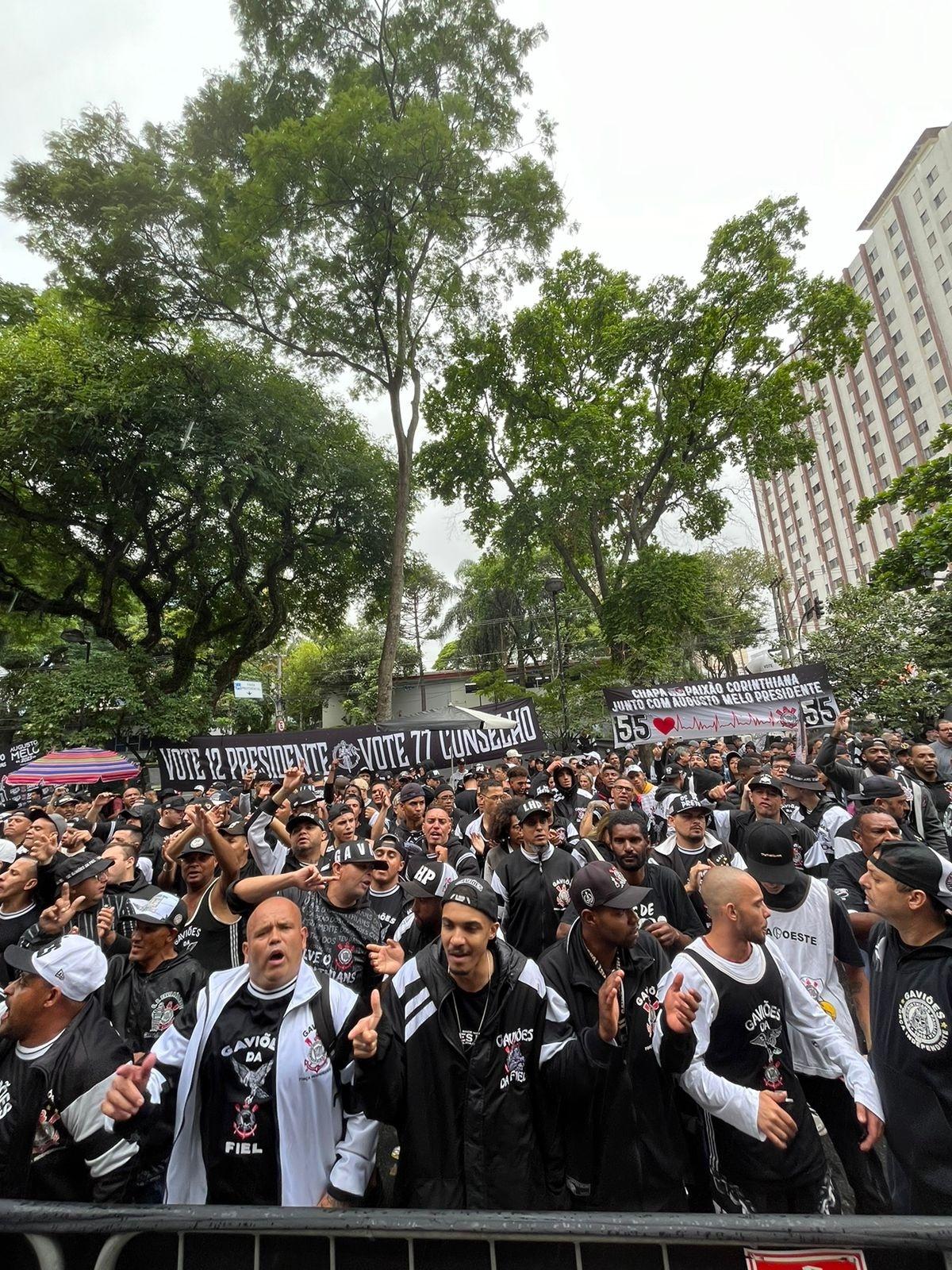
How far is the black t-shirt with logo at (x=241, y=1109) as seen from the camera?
2.18 m

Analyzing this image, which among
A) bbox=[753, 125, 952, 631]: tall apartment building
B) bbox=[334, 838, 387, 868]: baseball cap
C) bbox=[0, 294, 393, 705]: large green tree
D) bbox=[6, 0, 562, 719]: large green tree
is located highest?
bbox=[753, 125, 952, 631]: tall apartment building

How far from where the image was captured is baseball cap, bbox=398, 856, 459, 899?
3.62m

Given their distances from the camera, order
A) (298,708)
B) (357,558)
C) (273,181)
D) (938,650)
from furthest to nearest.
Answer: (298,708)
(357,558)
(273,181)
(938,650)

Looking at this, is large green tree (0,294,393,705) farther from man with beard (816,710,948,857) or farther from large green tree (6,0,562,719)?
man with beard (816,710,948,857)

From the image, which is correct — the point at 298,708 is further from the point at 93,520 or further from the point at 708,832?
the point at 708,832

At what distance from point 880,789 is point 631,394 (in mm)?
18967

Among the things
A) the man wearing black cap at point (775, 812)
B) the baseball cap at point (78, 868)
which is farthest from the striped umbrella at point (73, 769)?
the man wearing black cap at point (775, 812)

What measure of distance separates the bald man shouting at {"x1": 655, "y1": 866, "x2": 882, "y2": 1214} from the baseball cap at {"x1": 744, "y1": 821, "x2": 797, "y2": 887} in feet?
2.20

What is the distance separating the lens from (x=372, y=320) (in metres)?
19.1

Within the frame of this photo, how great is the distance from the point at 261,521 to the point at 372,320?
7503 millimetres

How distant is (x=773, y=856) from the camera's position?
324cm

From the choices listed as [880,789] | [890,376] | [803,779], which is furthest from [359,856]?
[890,376]

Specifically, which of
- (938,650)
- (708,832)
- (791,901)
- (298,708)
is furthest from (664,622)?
(298,708)

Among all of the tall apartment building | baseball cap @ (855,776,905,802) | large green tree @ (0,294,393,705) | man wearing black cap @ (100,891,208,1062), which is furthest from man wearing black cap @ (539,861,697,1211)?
the tall apartment building
